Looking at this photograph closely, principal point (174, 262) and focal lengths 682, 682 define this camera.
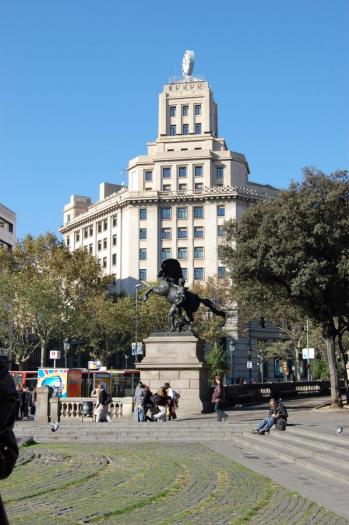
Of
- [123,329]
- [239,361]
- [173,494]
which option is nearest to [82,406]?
[173,494]

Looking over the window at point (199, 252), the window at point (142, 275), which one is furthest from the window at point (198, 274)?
the window at point (142, 275)

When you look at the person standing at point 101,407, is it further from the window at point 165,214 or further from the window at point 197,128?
the window at point 197,128

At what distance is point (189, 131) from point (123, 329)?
42.4m

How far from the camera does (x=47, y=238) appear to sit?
221 feet

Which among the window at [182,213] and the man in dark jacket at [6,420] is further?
the window at [182,213]

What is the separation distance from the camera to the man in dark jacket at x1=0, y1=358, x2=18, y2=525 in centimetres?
276

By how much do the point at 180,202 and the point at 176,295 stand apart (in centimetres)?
6597

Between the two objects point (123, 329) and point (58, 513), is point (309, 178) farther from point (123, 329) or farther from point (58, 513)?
point (123, 329)

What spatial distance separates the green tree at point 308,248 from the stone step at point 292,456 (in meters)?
12.2

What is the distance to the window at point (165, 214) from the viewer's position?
94.9 metres

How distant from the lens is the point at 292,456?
49.2ft

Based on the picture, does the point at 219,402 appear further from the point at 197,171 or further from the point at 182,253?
the point at 197,171

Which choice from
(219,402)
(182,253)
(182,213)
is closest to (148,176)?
(182,213)

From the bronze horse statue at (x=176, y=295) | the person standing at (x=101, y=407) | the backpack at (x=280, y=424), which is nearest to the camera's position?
the backpack at (x=280, y=424)
